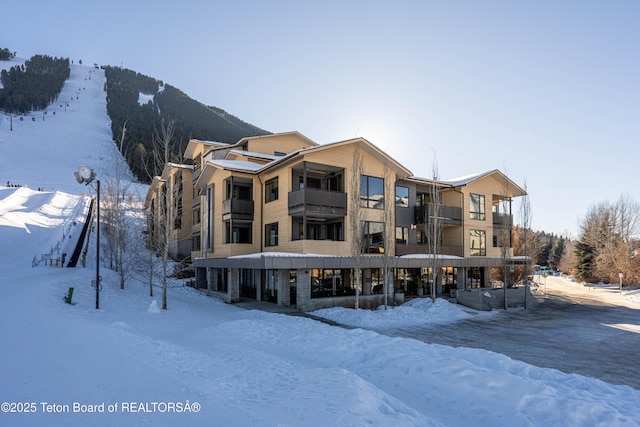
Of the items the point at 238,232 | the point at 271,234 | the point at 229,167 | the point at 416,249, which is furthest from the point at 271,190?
the point at 416,249

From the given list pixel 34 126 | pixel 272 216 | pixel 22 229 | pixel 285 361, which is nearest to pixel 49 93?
pixel 34 126

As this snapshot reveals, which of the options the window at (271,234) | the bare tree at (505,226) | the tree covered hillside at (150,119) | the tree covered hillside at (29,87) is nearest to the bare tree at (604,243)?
the bare tree at (505,226)

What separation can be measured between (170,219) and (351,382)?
16.7m

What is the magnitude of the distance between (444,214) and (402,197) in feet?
12.6

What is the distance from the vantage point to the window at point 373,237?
25062 mm

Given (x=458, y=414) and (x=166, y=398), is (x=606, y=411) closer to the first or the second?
(x=458, y=414)

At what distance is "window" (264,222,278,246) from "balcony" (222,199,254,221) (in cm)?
148

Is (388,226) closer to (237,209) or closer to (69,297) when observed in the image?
(237,209)

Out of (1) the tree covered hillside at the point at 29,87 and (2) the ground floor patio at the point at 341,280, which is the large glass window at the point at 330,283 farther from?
(1) the tree covered hillside at the point at 29,87

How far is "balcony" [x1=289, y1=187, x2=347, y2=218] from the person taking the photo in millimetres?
22578

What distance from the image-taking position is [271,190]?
26688mm

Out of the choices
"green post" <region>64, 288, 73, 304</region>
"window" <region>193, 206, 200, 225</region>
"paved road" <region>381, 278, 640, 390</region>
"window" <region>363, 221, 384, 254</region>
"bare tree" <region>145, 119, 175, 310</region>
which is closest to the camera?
"paved road" <region>381, 278, 640, 390</region>

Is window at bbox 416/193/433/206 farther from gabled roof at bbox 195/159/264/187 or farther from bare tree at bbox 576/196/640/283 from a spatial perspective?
bare tree at bbox 576/196/640/283

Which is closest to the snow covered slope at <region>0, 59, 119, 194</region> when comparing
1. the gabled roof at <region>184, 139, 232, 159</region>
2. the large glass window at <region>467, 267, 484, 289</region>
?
the gabled roof at <region>184, 139, 232, 159</region>
